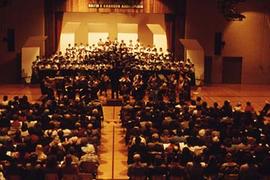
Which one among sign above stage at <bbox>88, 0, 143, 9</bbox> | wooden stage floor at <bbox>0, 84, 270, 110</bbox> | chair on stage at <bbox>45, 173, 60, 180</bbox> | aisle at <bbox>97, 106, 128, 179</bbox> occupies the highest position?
sign above stage at <bbox>88, 0, 143, 9</bbox>

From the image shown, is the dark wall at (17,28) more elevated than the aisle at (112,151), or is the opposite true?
the dark wall at (17,28)

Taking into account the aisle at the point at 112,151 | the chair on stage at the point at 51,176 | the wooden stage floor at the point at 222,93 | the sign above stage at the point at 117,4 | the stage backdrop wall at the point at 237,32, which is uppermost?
the sign above stage at the point at 117,4

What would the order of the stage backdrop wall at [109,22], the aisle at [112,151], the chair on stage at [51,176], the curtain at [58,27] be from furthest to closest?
the stage backdrop wall at [109,22], the curtain at [58,27], the aisle at [112,151], the chair on stage at [51,176]

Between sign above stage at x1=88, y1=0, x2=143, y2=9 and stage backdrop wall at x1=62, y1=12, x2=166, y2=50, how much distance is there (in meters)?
1.70

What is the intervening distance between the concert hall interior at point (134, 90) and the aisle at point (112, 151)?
0.12 feet

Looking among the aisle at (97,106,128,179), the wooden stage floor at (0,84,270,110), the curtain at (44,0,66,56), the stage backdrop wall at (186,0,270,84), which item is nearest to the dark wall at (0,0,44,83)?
the curtain at (44,0,66,56)

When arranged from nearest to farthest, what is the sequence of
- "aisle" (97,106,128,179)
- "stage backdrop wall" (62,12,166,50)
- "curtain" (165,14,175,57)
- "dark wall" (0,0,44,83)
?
1. "aisle" (97,106,128,179)
2. "dark wall" (0,0,44,83)
3. "curtain" (165,14,175,57)
4. "stage backdrop wall" (62,12,166,50)

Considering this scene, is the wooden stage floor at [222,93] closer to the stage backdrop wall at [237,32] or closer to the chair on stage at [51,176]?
the stage backdrop wall at [237,32]

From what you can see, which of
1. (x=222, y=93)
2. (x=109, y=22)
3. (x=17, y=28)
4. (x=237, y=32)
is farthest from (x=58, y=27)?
(x=237, y=32)

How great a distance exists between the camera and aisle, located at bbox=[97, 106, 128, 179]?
16.1m

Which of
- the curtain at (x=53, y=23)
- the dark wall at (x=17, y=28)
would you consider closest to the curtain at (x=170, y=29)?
the curtain at (x=53, y=23)

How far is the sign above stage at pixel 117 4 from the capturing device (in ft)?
106

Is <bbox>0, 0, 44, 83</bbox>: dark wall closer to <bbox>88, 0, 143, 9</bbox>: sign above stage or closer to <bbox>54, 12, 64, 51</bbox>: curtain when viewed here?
<bbox>54, 12, 64, 51</bbox>: curtain

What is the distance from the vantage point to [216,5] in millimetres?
32875
